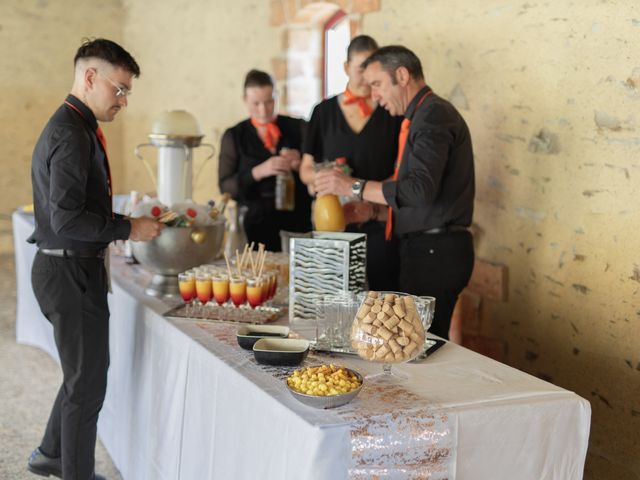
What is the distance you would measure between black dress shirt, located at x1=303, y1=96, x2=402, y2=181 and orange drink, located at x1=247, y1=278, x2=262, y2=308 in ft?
3.71

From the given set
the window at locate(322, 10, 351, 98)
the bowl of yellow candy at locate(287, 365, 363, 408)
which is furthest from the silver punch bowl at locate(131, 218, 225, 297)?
the window at locate(322, 10, 351, 98)

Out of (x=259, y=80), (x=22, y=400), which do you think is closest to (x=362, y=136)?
(x=259, y=80)

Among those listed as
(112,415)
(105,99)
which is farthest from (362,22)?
(112,415)

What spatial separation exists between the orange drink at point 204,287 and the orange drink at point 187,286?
23 mm

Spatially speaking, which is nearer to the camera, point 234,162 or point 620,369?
point 620,369

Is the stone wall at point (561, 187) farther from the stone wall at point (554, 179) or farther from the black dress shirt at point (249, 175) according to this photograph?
the black dress shirt at point (249, 175)

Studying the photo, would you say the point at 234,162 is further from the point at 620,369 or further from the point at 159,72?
the point at 159,72

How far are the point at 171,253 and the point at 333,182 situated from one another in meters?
0.71

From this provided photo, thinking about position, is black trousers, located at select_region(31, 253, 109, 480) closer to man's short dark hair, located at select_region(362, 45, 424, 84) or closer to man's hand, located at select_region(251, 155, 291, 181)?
man's short dark hair, located at select_region(362, 45, 424, 84)

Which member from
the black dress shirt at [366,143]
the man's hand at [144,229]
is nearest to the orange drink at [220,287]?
the man's hand at [144,229]

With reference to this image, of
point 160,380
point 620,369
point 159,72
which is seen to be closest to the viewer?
point 160,380

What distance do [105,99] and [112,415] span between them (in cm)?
132

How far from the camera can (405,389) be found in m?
2.02

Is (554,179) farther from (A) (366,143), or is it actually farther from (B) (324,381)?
(B) (324,381)
